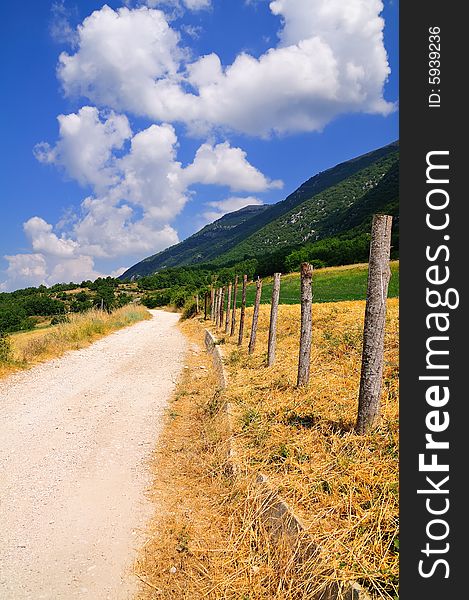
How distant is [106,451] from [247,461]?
245 centimetres

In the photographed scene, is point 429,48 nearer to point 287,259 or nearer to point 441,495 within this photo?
point 441,495

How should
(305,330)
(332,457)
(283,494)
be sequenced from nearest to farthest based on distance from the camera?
(283,494) → (332,457) → (305,330)

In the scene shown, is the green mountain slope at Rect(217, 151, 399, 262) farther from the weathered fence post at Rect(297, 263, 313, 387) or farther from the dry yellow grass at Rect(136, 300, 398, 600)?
the dry yellow grass at Rect(136, 300, 398, 600)

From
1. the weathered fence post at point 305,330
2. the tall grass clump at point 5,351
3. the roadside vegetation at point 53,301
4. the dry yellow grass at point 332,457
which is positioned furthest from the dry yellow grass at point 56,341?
the roadside vegetation at point 53,301

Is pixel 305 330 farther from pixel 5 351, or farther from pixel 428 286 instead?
pixel 5 351

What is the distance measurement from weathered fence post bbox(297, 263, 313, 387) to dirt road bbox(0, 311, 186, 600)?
251 cm

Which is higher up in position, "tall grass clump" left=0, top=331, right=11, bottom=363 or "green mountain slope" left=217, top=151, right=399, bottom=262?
"green mountain slope" left=217, top=151, right=399, bottom=262

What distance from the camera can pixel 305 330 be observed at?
6043 mm

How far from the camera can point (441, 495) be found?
5.74 ft

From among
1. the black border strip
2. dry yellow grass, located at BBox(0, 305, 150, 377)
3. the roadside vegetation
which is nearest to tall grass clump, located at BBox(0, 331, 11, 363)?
dry yellow grass, located at BBox(0, 305, 150, 377)

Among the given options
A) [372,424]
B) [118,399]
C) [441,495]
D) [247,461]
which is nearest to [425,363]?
[441,495]

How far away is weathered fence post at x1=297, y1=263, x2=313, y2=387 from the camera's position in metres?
5.86

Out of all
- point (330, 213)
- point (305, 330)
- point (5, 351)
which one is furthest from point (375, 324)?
point (330, 213)

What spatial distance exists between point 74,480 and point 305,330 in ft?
12.0
